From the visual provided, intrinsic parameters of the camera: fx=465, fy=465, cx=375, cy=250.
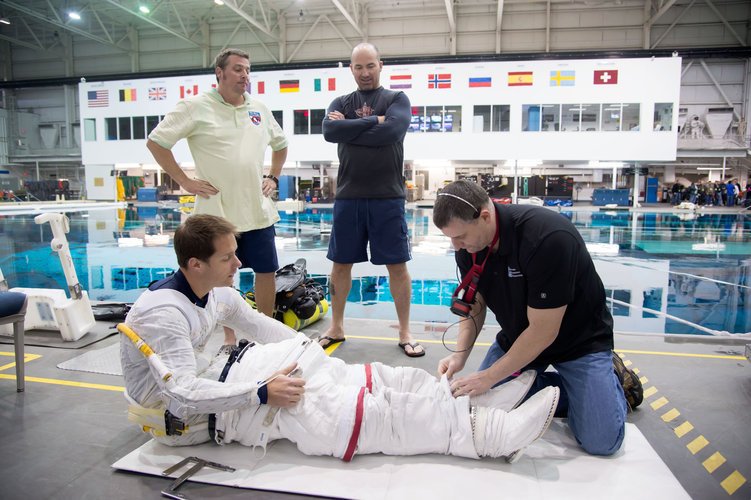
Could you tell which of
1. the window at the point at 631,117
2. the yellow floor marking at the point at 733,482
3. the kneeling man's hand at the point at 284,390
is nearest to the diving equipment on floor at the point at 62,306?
the kneeling man's hand at the point at 284,390

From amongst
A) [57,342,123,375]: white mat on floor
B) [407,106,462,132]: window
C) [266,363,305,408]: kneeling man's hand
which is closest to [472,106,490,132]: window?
[407,106,462,132]: window

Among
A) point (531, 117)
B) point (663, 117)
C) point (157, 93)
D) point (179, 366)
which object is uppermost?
point (157, 93)

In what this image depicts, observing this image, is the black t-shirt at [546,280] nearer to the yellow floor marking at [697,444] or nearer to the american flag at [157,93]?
the yellow floor marking at [697,444]

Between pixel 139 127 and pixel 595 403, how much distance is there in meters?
27.2

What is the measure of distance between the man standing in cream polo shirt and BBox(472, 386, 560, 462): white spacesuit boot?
1.93m

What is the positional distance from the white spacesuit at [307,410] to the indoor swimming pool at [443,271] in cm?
217

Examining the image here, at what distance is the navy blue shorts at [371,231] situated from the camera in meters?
3.37

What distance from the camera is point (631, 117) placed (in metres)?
20.6

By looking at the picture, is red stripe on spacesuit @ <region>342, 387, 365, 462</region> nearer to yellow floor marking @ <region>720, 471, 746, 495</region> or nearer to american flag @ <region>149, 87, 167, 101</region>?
yellow floor marking @ <region>720, 471, 746, 495</region>

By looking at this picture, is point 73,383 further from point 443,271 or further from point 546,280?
point 443,271

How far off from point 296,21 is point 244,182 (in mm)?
26189

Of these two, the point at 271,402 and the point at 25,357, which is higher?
the point at 271,402

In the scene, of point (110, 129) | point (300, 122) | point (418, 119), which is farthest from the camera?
point (110, 129)

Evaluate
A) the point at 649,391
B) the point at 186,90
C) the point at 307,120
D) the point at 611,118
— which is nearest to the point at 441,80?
the point at 307,120
